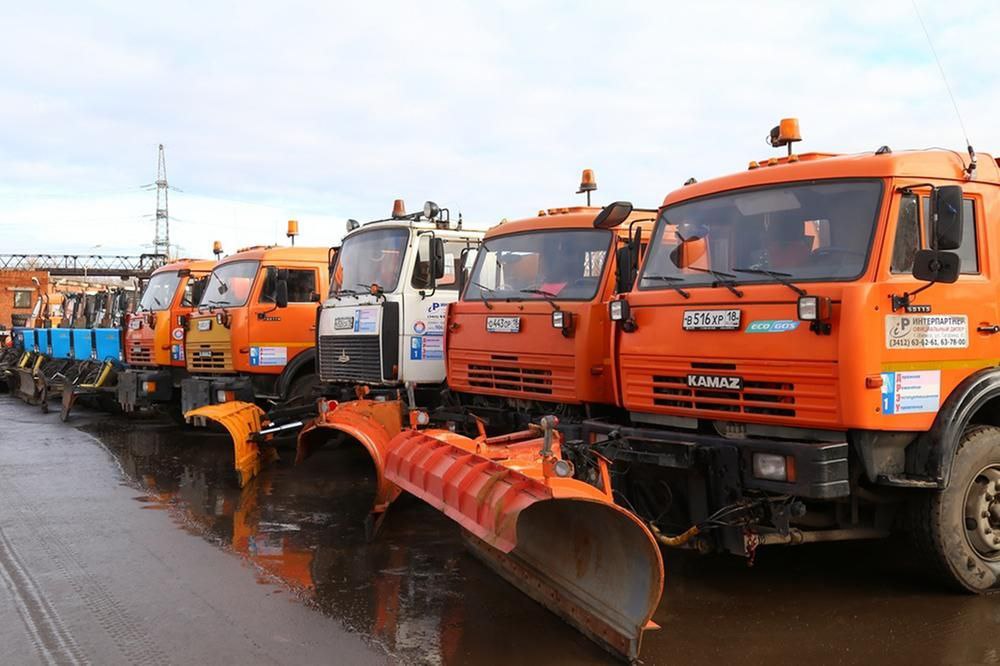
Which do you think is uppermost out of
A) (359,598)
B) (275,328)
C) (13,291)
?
(13,291)

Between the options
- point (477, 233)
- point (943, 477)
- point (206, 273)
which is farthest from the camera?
point (206, 273)

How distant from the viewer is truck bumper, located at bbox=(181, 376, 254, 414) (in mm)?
11234

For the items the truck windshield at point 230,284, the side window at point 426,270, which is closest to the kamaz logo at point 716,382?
the side window at point 426,270

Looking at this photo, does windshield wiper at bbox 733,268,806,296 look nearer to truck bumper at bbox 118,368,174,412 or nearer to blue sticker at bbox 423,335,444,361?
blue sticker at bbox 423,335,444,361

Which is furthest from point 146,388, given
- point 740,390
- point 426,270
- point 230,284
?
point 740,390

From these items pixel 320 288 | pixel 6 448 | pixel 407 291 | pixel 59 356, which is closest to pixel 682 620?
pixel 407 291

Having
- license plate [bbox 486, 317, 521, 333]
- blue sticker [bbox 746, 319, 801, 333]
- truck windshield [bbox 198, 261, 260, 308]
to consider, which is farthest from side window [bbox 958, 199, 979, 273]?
truck windshield [bbox 198, 261, 260, 308]

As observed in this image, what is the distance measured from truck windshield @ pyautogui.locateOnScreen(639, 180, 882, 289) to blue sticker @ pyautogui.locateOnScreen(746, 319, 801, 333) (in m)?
0.29

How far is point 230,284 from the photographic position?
11.9 metres

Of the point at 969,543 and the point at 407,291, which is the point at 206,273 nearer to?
the point at 407,291

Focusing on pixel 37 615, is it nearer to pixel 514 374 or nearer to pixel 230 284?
pixel 514 374

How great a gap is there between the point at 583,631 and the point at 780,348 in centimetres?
187

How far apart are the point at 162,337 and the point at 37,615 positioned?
28.7 feet

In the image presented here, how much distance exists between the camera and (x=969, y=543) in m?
4.94
